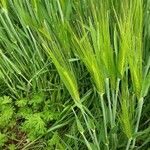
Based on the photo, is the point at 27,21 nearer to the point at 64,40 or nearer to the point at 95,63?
the point at 64,40

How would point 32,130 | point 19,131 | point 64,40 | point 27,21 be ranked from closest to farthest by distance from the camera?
point 64,40
point 27,21
point 32,130
point 19,131

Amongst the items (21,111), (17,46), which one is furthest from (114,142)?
(17,46)

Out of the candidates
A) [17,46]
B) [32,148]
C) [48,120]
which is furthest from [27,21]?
[32,148]

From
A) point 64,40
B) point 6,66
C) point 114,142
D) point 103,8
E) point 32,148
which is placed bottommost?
point 32,148

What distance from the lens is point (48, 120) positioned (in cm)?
137

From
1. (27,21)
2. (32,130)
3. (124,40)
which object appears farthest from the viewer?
(32,130)

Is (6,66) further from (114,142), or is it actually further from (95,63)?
(95,63)

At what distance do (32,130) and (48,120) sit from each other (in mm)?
76

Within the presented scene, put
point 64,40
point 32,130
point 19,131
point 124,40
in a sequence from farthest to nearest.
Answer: point 19,131 < point 32,130 < point 64,40 < point 124,40

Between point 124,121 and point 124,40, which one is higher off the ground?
point 124,40

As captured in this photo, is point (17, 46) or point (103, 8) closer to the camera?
point (103, 8)

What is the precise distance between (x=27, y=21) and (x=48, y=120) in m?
0.41

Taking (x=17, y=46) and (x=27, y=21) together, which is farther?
(x=17, y=46)

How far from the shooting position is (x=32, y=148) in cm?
138
